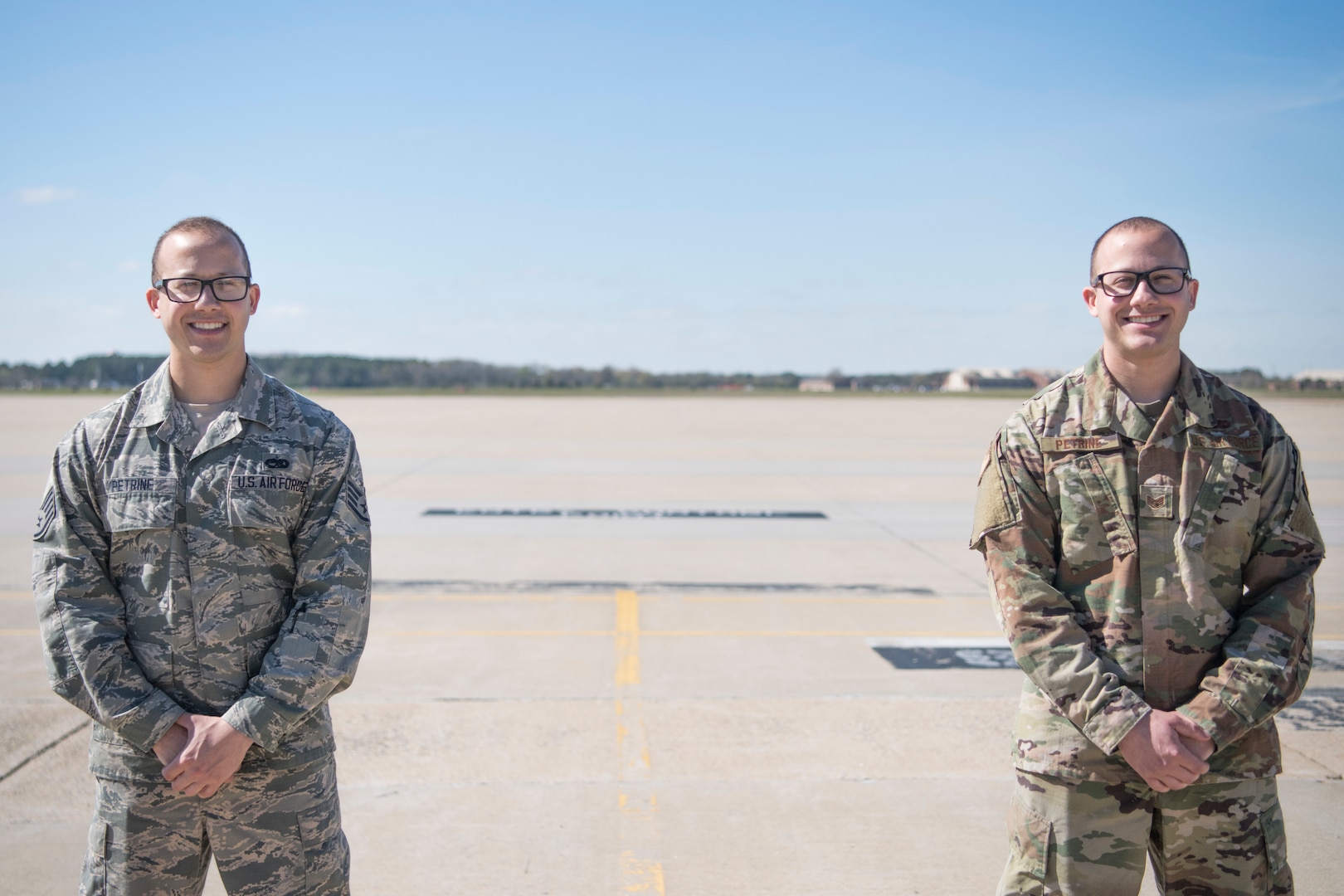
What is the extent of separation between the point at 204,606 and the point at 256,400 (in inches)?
20.3

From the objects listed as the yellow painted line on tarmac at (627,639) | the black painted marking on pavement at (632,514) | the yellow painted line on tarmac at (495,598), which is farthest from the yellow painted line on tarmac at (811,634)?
the black painted marking on pavement at (632,514)

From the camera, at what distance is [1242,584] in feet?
8.27

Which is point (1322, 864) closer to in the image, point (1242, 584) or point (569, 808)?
point (1242, 584)

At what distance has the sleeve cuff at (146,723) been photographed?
2.29m

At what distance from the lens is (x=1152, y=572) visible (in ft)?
8.08

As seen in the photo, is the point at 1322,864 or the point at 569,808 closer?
the point at 1322,864

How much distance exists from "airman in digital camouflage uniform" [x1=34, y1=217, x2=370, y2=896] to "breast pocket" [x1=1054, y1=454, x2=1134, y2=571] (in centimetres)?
173

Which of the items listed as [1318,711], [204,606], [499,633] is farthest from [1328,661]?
[204,606]

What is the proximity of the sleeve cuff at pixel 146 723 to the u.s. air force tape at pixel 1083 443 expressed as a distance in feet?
7.18

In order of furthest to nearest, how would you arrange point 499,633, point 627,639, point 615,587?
1. point 615,587
2. point 499,633
3. point 627,639

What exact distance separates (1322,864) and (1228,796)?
181cm

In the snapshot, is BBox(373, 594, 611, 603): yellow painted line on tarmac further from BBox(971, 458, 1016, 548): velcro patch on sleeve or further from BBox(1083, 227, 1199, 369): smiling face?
BBox(1083, 227, 1199, 369): smiling face

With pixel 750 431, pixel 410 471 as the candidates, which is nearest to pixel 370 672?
pixel 410 471

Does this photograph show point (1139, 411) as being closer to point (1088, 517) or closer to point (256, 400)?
point (1088, 517)
